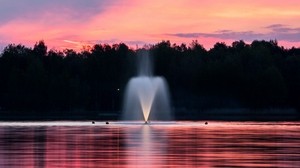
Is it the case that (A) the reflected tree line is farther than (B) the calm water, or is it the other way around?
(A) the reflected tree line

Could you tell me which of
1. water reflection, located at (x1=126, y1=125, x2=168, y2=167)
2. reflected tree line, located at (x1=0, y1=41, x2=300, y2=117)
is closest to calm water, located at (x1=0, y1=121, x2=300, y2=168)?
water reflection, located at (x1=126, y1=125, x2=168, y2=167)

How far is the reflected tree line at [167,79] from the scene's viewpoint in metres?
150

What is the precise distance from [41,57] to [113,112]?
29.0 m

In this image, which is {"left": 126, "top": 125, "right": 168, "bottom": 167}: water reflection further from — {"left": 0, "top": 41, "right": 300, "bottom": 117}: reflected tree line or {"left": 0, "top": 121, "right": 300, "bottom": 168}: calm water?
{"left": 0, "top": 41, "right": 300, "bottom": 117}: reflected tree line

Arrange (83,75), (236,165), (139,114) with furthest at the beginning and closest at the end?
(83,75), (139,114), (236,165)

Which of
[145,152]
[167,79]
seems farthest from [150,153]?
[167,79]

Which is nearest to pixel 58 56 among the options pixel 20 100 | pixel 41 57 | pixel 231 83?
pixel 41 57

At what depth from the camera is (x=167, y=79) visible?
16025 cm

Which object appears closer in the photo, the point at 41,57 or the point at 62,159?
the point at 62,159

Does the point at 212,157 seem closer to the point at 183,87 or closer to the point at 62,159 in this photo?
the point at 62,159

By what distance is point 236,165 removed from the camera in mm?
30875

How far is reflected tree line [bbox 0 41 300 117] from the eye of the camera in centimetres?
14988

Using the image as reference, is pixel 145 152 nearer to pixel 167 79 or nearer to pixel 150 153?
pixel 150 153

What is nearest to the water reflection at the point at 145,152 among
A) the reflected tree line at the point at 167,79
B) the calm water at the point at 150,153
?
the calm water at the point at 150,153
